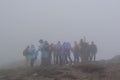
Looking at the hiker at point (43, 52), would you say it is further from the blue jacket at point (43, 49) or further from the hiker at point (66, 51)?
the hiker at point (66, 51)

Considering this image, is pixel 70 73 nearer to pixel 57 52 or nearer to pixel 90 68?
pixel 90 68

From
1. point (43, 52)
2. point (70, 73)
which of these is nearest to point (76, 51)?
point (43, 52)

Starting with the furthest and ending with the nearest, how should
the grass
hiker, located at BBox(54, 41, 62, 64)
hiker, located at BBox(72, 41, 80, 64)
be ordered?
hiker, located at BBox(72, 41, 80, 64), hiker, located at BBox(54, 41, 62, 64), the grass

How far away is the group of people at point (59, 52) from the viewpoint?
26.2 m

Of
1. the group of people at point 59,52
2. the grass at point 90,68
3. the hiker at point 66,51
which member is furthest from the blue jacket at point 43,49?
the grass at point 90,68

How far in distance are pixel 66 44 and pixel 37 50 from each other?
90.8 inches

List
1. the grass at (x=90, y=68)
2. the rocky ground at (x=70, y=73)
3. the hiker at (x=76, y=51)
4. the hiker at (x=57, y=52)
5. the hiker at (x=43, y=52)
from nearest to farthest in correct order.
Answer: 1. the rocky ground at (x=70, y=73)
2. the grass at (x=90, y=68)
3. the hiker at (x=43, y=52)
4. the hiker at (x=57, y=52)
5. the hiker at (x=76, y=51)

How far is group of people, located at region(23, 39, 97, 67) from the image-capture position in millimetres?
26250

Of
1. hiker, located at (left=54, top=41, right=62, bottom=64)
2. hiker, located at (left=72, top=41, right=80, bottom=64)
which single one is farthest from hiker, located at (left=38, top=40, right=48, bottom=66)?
hiker, located at (left=72, top=41, right=80, bottom=64)

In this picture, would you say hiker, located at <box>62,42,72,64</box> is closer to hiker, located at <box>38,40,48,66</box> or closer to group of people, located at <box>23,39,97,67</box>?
group of people, located at <box>23,39,97,67</box>

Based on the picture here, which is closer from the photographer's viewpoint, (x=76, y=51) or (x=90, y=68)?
(x=90, y=68)

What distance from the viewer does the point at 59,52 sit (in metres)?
27.0

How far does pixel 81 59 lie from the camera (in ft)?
94.2

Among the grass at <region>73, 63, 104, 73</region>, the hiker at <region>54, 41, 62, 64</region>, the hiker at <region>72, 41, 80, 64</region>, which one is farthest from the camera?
the hiker at <region>72, 41, 80, 64</region>
